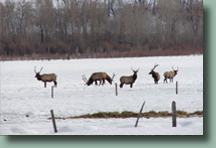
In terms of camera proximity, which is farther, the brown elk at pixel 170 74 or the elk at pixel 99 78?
the elk at pixel 99 78

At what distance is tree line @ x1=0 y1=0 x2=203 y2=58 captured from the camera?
5613mm

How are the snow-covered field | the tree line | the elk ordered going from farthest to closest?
the elk, the tree line, the snow-covered field

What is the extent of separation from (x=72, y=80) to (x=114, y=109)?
102cm

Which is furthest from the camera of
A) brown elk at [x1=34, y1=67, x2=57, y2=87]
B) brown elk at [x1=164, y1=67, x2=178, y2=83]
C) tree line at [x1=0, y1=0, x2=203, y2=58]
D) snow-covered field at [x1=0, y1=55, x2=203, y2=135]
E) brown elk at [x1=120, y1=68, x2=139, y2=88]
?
brown elk at [x1=120, y1=68, x2=139, y2=88]

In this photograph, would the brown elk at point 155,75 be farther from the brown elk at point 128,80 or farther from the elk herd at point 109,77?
the brown elk at point 128,80

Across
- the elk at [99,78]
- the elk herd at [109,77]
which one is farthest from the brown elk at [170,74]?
the elk at [99,78]

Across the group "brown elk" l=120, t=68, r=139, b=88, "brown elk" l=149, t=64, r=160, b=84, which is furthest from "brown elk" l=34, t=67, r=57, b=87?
"brown elk" l=149, t=64, r=160, b=84

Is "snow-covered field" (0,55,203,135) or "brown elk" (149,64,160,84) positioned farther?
"brown elk" (149,64,160,84)

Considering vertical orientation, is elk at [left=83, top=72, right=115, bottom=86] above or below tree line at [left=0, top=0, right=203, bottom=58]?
below

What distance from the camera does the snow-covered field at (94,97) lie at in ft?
17.0

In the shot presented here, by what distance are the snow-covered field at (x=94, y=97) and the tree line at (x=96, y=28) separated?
204 millimetres

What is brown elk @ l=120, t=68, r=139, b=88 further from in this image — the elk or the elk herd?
the elk

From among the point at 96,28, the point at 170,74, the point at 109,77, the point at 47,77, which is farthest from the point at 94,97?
the point at 96,28

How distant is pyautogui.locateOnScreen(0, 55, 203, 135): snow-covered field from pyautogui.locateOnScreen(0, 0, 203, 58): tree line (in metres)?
0.20
